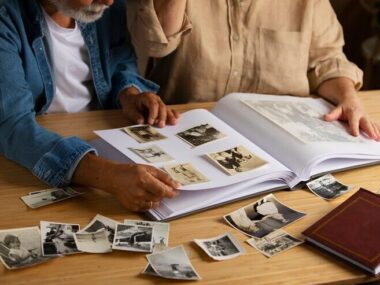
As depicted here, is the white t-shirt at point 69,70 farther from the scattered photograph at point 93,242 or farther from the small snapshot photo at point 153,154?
the scattered photograph at point 93,242

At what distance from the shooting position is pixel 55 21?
1.38 metres

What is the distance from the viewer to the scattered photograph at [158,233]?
955mm

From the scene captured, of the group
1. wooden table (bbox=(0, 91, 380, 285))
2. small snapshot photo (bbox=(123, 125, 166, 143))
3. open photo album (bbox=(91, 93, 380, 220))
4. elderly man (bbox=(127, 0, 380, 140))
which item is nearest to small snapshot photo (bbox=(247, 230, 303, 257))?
wooden table (bbox=(0, 91, 380, 285))

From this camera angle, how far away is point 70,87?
145cm

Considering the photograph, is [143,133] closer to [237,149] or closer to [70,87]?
[237,149]

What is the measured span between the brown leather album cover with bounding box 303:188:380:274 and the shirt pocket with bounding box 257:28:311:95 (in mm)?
590

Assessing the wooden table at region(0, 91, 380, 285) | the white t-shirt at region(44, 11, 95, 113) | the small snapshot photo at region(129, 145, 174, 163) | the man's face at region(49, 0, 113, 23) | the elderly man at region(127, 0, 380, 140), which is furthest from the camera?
the elderly man at region(127, 0, 380, 140)

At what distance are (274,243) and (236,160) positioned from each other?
0.21 m

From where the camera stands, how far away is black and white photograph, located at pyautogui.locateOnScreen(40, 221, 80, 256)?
0.92 metres

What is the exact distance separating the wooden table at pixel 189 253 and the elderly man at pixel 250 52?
18.1 inches

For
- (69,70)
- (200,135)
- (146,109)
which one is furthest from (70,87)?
(200,135)

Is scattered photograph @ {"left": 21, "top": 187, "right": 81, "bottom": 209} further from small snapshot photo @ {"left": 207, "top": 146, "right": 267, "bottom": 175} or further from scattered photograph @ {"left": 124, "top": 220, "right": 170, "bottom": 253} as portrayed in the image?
small snapshot photo @ {"left": 207, "top": 146, "right": 267, "bottom": 175}

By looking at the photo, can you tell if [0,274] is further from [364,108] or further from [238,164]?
[364,108]

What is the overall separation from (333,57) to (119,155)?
2.48ft
